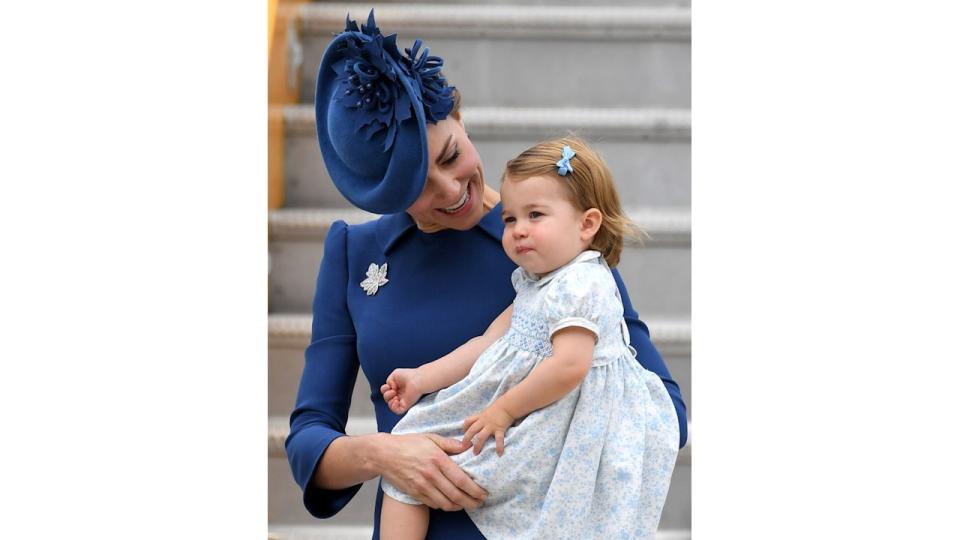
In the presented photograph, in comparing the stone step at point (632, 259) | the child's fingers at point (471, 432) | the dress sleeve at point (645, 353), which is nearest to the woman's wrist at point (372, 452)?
the child's fingers at point (471, 432)

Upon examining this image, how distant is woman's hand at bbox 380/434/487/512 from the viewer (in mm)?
1322

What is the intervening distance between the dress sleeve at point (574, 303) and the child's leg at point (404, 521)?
1.04 feet

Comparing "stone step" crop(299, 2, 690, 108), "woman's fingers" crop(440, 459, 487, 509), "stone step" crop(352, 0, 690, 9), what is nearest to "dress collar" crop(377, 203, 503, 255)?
"woman's fingers" crop(440, 459, 487, 509)

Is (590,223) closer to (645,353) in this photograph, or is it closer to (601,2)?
(645,353)

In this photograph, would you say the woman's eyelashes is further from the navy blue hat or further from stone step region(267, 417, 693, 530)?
stone step region(267, 417, 693, 530)

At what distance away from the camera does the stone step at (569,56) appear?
231 cm

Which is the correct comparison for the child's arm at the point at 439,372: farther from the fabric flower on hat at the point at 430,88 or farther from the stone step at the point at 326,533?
the stone step at the point at 326,533

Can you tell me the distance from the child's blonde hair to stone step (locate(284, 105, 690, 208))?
0.88 m

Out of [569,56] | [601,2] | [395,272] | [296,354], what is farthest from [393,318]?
[601,2]

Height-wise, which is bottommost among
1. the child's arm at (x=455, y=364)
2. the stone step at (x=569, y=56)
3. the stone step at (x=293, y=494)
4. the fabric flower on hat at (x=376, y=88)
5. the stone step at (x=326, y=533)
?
the stone step at (x=326, y=533)

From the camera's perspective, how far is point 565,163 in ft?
4.39

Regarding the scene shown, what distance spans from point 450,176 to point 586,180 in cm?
19

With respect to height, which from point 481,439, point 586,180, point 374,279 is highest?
point 586,180
